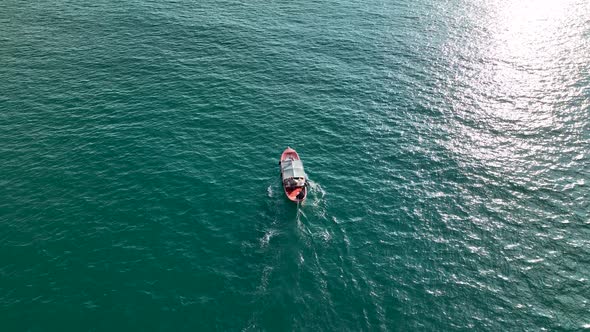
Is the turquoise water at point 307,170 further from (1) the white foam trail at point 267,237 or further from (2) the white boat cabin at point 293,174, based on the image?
(2) the white boat cabin at point 293,174

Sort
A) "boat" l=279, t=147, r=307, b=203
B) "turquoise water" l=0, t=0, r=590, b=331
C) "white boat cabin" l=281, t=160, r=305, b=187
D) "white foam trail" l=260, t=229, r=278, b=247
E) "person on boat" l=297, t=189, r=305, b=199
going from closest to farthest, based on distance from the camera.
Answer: "turquoise water" l=0, t=0, r=590, b=331 < "white foam trail" l=260, t=229, r=278, b=247 < "person on boat" l=297, t=189, r=305, b=199 < "boat" l=279, t=147, r=307, b=203 < "white boat cabin" l=281, t=160, r=305, b=187

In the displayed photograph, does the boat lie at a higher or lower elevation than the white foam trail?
higher

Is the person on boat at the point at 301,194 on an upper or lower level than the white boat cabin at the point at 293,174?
lower

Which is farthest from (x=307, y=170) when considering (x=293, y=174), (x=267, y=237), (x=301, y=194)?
(x=267, y=237)

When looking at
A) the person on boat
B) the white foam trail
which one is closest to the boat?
the person on boat

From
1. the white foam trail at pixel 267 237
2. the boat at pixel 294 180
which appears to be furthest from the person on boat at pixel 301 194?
the white foam trail at pixel 267 237

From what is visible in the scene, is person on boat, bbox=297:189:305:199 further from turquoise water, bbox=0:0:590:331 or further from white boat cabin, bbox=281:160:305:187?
turquoise water, bbox=0:0:590:331

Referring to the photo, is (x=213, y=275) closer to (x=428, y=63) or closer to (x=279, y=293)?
(x=279, y=293)
